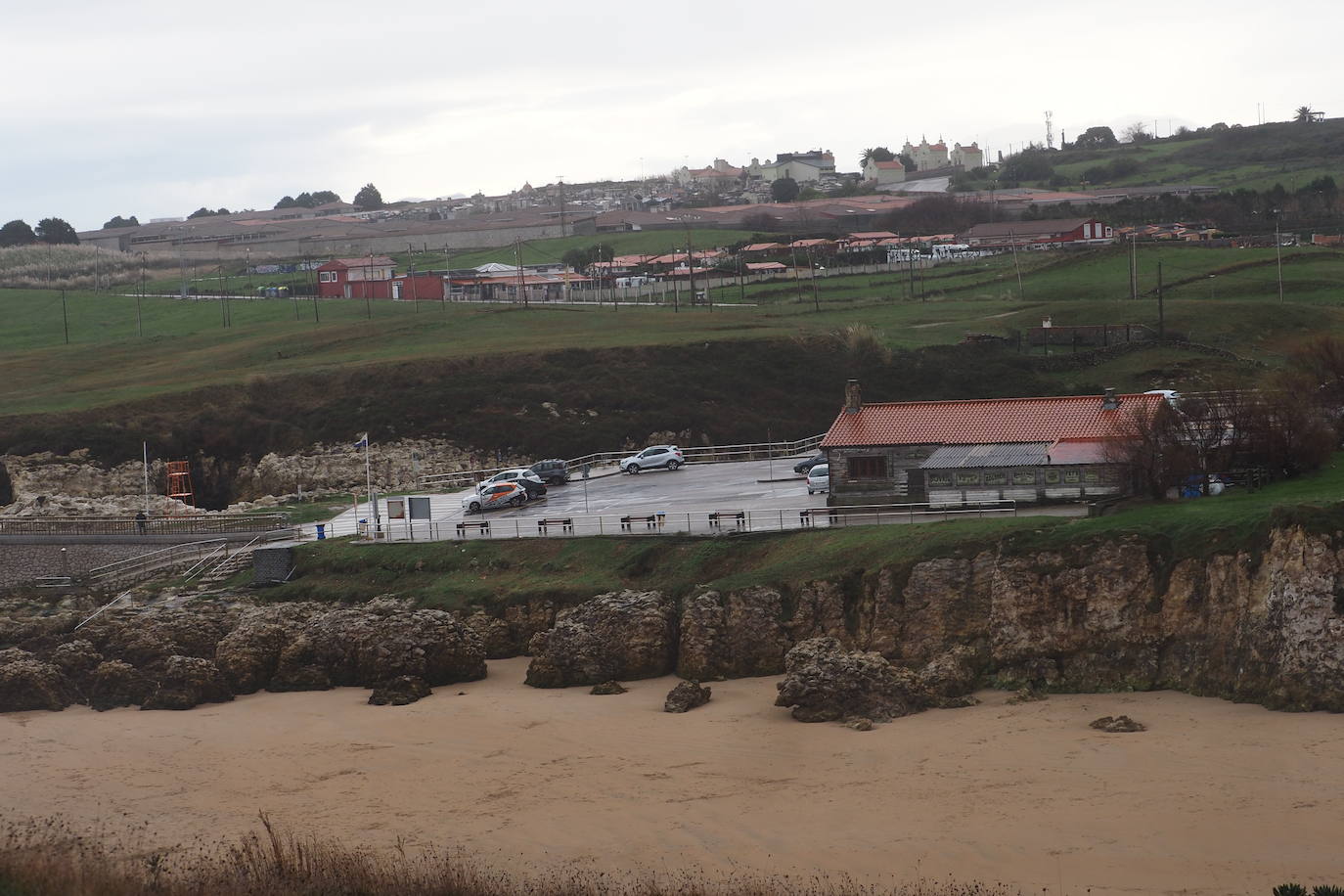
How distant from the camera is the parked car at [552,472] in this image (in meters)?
58.3

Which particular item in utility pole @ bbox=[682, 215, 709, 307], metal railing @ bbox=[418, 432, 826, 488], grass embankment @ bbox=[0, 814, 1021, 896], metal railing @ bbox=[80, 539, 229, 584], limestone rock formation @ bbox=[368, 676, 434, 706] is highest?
utility pole @ bbox=[682, 215, 709, 307]

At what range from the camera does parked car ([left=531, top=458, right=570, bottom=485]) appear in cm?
5831

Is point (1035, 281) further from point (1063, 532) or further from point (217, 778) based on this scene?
point (217, 778)

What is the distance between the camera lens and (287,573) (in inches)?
1850

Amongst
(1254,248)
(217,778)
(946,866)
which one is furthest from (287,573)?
(1254,248)

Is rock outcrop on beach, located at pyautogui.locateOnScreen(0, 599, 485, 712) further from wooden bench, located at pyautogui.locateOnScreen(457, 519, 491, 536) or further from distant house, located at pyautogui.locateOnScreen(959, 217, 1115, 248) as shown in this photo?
distant house, located at pyautogui.locateOnScreen(959, 217, 1115, 248)

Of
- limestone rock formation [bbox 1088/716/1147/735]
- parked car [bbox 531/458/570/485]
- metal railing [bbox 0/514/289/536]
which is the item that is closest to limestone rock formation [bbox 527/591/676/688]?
limestone rock formation [bbox 1088/716/1147/735]

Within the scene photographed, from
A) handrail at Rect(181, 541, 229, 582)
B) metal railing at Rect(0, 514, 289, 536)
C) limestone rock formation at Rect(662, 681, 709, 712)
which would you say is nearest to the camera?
limestone rock formation at Rect(662, 681, 709, 712)

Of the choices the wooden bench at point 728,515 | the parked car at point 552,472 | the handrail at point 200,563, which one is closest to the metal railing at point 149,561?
the handrail at point 200,563

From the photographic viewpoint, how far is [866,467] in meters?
45.3

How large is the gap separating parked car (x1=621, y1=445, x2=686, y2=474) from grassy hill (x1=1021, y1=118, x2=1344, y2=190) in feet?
364

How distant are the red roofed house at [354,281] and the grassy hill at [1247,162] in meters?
88.7

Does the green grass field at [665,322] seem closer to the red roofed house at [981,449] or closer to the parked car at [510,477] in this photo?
the parked car at [510,477]

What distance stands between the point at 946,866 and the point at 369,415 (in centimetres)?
5106
